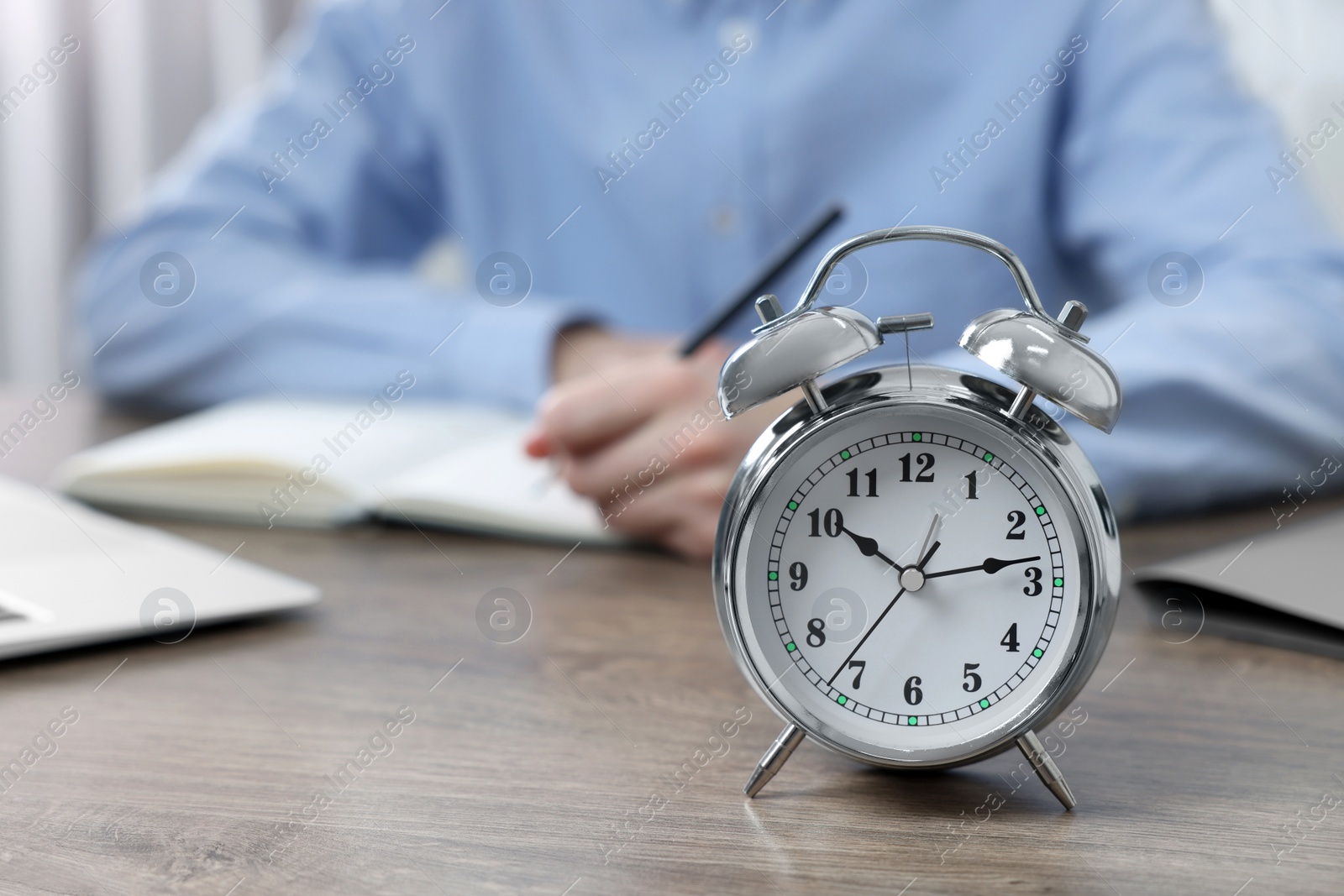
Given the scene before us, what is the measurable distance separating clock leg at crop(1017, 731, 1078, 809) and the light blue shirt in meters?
0.74

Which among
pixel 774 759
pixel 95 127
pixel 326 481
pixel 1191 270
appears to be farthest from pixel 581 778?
pixel 95 127

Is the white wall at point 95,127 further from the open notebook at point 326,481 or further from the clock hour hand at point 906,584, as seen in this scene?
the clock hour hand at point 906,584

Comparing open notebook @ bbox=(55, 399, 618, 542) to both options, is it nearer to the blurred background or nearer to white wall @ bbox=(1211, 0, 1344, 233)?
white wall @ bbox=(1211, 0, 1344, 233)

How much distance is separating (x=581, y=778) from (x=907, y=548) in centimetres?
19

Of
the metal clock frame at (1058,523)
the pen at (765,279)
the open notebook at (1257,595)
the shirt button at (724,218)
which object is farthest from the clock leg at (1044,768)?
the shirt button at (724,218)

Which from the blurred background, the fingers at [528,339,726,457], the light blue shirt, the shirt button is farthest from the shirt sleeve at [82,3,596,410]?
the blurred background

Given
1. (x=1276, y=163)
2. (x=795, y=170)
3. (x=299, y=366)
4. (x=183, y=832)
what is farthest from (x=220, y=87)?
(x=183, y=832)

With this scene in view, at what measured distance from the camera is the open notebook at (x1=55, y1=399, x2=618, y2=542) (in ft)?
3.34

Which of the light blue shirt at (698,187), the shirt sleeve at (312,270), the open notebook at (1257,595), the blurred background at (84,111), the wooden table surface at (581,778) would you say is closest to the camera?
the wooden table surface at (581,778)

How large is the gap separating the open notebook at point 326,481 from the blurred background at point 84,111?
6.96ft

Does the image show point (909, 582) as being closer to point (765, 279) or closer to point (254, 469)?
point (765, 279)

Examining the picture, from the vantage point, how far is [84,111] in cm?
313

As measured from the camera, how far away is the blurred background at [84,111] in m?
2.97

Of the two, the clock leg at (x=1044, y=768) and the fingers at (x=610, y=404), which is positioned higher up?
the fingers at (x=610, y=404)
